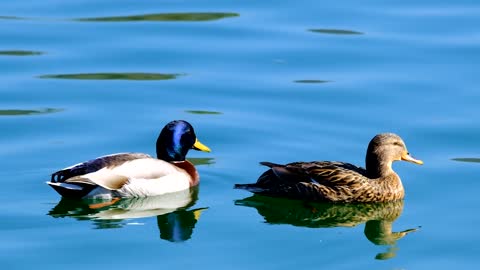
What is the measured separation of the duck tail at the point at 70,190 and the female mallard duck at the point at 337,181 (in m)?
1.45

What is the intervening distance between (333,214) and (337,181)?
0.39 m

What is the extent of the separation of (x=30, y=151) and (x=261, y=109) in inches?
107

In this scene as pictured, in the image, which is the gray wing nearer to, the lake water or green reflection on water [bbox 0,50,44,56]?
the lake water

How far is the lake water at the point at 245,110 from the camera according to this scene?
11773 mm

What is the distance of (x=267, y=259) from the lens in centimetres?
1123

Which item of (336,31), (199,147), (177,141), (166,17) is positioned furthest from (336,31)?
(177,141)

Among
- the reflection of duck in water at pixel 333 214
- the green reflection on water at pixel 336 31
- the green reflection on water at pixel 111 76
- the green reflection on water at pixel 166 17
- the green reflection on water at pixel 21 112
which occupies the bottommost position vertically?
the reflection of duck in water at pixel 333 214

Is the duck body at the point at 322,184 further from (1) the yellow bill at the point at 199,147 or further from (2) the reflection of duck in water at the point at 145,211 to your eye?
(1) the yellow bill at the point at 199,147

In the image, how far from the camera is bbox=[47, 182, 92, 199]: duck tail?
12.8 metres

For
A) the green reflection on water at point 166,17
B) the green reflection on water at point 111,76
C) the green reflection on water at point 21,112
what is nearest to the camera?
the green reflection on water at point 21,112

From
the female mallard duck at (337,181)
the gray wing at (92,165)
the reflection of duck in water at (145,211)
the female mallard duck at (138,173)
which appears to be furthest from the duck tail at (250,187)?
the gray wing at (92,165)

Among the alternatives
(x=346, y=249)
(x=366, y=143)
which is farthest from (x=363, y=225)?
(x=366, y=143)

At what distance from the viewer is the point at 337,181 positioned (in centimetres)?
1312

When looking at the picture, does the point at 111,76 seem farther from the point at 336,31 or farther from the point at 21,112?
the point at 336,31
